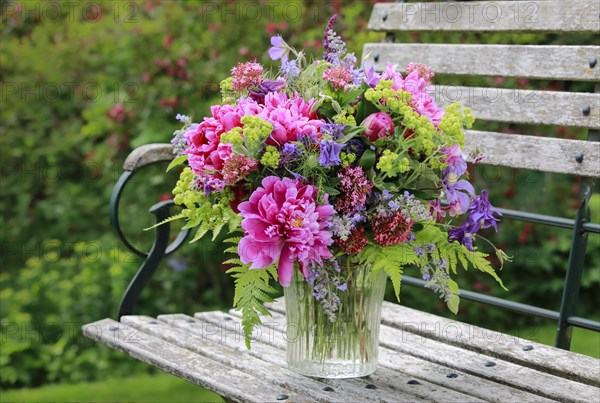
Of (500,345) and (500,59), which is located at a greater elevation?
(500,59)

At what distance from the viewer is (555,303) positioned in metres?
4.90

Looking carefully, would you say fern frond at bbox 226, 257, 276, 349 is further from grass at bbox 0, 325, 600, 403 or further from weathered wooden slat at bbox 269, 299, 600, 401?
grass at bbox 0, 325, 600, 403

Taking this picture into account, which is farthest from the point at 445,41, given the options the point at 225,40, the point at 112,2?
the point at 112,2

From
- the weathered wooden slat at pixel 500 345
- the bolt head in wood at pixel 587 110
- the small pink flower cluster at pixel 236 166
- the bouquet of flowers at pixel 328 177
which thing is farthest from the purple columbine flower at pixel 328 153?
the bolt head in wood at pixel 587 110

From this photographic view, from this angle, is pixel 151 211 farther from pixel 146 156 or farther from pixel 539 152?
pixel 539 152

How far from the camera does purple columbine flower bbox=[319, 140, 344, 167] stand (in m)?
1.73

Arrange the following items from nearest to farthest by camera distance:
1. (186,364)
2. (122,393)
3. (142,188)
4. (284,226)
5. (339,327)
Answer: (284,226) < (339,327) < (186,364) < (122,393) < (142,188)

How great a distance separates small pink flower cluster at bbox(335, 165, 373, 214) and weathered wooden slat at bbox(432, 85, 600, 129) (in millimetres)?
890

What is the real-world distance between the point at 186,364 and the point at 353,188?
24.2 inches

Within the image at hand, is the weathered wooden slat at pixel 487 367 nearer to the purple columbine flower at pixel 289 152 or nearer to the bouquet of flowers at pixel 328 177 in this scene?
the bouquet of flowers at pixel 328 177

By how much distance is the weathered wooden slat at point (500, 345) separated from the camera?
2080mm

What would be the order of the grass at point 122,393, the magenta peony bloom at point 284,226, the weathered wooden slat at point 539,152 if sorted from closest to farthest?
1. the magenta peony bloom at point 284,226
2. the weathered wooden slat at point 539,152
3. the grass at point 122,393

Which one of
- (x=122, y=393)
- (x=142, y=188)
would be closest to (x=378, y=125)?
(x=122, y=393)

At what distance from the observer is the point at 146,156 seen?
2467mm
